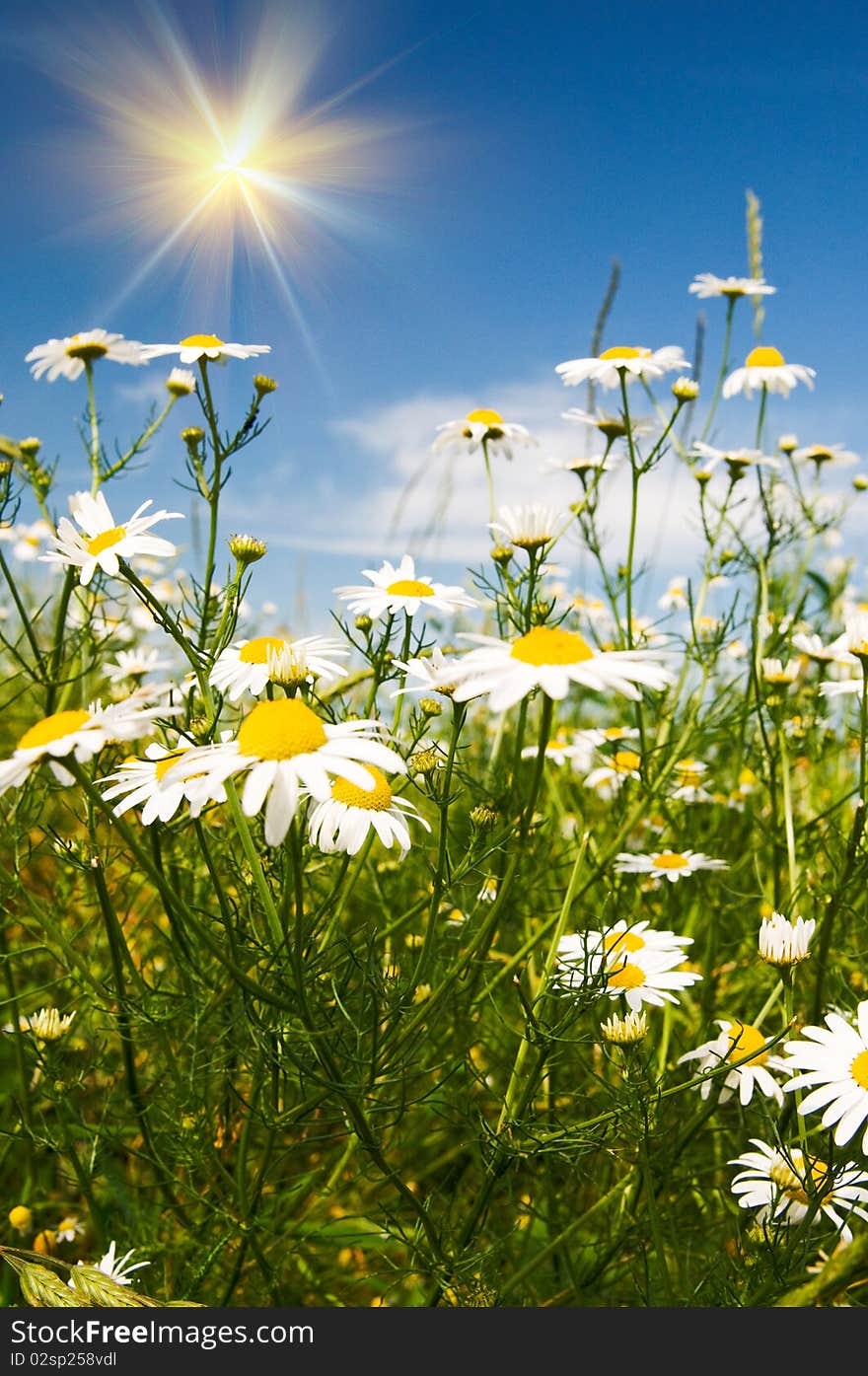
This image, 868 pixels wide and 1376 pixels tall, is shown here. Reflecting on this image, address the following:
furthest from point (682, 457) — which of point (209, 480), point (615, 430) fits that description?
point (209, 480)

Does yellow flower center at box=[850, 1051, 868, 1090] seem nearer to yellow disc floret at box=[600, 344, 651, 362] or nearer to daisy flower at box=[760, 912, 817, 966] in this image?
daisy flower at box=[760, 912, 817, 966]

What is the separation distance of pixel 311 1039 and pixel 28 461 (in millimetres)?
1064

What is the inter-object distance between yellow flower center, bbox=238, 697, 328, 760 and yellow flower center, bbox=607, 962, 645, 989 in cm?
54

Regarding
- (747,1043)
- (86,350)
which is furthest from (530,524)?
(86,350)

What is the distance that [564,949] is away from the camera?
1128 mm

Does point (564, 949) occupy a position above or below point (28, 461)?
below

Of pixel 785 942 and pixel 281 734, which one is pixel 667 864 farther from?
pixel 281 734

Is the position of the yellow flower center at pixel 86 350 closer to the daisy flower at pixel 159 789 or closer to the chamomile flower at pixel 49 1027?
Result: the daisy flower at pixel 159 789

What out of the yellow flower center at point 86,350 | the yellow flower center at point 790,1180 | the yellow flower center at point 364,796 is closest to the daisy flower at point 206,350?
the yellow flower center at point 86,350

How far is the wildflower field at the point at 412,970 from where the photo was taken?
0.80 metres

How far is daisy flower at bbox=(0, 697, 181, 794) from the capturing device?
0.68 meters

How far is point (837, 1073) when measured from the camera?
0.86 meters

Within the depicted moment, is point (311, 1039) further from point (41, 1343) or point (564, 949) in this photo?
point (564, 949)

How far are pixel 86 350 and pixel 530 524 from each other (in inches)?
34.2
